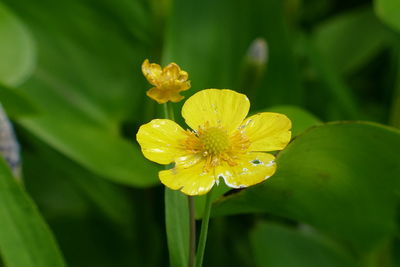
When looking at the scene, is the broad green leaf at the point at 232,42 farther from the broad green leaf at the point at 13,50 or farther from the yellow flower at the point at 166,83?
the yellow flower at the point at 166,83

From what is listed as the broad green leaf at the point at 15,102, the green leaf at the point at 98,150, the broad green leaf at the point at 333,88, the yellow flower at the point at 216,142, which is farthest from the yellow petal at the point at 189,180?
the broad green leaf at the point at 333,88

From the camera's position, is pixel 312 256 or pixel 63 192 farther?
pixel 63 192

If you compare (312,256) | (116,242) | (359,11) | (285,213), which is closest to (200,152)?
(285,213)

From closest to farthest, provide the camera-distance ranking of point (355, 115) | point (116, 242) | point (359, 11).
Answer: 1. point (355, 115)
2. point (116, 242)
3. point (359, 11)

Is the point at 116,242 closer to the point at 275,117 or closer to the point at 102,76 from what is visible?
the point at 102,76

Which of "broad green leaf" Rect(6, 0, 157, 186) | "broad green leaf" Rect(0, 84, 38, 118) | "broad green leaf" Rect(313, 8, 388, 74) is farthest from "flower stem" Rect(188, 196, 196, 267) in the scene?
"broad green leaf" Rect(313, 8, 388, 74)

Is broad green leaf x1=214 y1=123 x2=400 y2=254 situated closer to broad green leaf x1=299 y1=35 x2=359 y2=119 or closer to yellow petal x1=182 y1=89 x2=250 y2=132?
yellow petal x1=182 y1=89 x2=250 y2=132

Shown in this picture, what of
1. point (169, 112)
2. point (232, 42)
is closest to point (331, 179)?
point (169, 112)
